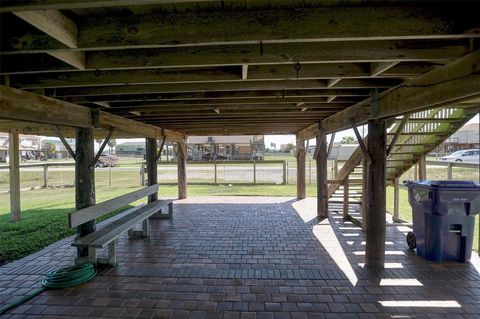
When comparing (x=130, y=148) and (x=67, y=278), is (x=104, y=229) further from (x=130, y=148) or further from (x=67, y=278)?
(x=130, y=148)

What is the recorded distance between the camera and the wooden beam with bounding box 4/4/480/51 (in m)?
1.84

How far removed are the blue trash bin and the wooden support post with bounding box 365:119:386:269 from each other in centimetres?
74

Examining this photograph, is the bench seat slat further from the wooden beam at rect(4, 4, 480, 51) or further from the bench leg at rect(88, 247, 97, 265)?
the wooden beam at rect(4, 4, 480, 51)

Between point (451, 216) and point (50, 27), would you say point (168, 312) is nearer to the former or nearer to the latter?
point (50, 27)

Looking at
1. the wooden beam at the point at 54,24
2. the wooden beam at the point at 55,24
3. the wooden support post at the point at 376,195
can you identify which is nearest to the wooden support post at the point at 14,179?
the wooden beam at the point at 55,24

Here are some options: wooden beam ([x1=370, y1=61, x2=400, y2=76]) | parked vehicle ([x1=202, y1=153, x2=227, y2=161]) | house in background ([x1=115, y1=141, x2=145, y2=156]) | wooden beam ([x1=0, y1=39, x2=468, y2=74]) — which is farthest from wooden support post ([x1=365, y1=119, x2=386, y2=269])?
house in background ([x1=115, y1=141, x2=145, y2=156])

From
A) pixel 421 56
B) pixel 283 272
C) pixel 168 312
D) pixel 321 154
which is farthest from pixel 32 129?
pixel 421 56

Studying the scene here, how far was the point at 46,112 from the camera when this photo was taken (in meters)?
3.44

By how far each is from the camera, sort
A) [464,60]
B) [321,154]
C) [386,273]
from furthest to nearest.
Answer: [321,154], [386,273], [464,60]

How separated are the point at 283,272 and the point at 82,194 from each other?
10.7 ft

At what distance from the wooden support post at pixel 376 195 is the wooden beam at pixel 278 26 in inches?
80.7

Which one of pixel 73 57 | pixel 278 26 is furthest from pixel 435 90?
pixel 73 57

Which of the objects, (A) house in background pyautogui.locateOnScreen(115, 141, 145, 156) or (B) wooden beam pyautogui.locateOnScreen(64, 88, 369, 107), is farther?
(A) house in background pyautogui.locateOnScreen(115, 141, 145, 156)

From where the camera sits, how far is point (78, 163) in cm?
429
